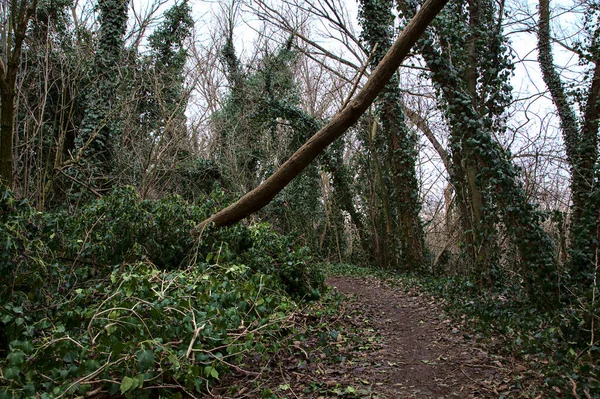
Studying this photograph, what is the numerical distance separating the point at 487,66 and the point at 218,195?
222 inches

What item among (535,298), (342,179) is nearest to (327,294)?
(535,298)

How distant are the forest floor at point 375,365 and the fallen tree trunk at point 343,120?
5.93ft

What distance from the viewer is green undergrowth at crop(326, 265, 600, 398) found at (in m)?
3.52

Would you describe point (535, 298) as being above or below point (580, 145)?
below

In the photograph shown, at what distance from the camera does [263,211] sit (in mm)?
17609

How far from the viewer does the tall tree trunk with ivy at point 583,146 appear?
6.17m

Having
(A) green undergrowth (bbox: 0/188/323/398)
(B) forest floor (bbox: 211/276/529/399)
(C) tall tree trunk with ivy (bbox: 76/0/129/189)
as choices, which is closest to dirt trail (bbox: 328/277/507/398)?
(B) forest floor (bbox: 211/276/529/399)

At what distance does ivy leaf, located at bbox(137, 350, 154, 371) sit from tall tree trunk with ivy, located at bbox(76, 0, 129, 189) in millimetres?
9489

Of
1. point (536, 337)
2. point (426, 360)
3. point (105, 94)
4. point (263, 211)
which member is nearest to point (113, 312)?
point (426, 360)

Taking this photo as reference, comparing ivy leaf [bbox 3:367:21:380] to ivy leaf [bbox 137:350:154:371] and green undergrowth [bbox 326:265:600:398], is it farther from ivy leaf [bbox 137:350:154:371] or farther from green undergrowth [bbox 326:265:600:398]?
green undergrowth [bbox 326:265:600:398]

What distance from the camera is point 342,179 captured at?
53.2ft

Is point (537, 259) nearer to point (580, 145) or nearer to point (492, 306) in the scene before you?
point (492, 306)

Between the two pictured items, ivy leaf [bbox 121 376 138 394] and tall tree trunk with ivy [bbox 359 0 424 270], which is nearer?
ivy leaf [bbox 121 376 138 394]

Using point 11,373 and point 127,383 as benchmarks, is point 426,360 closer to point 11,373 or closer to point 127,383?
point 127,383
